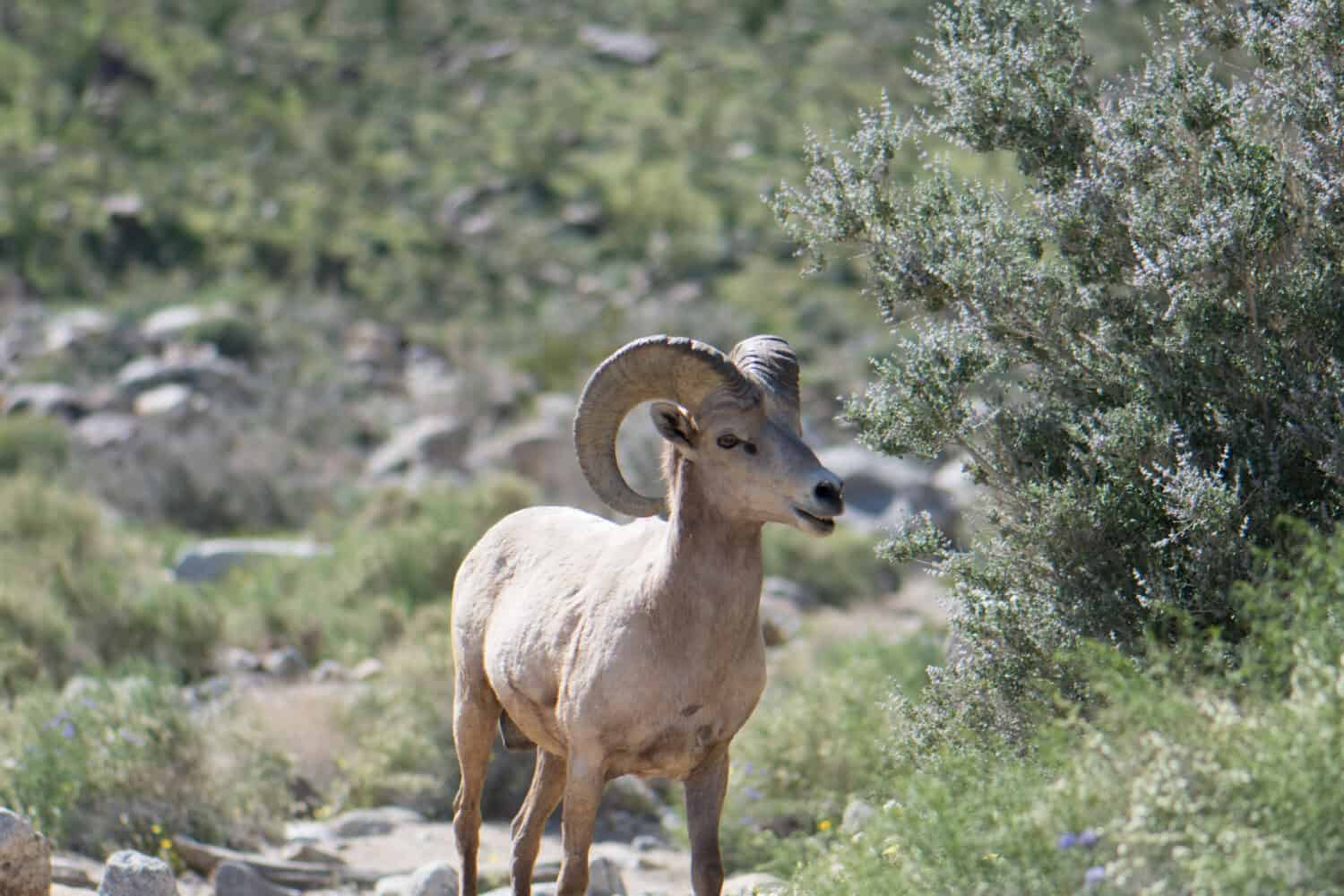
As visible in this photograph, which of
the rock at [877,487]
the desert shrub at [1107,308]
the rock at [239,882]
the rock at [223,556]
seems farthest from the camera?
the rock at [877,487]

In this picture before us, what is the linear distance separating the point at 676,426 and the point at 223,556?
13.6 m

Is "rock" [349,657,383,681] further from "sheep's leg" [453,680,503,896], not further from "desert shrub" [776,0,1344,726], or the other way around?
"desert shrub" [776,0,1344,726]

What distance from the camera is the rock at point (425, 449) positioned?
23656mm

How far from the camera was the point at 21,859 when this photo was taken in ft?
20.4

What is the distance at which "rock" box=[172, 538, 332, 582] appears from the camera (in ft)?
57.5

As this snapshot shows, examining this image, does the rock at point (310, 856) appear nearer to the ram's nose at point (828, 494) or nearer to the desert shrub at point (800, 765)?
the desert shrub at point (800, 765)

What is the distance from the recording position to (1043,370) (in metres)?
6.46

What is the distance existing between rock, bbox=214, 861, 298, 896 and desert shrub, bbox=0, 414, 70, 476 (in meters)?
14.9

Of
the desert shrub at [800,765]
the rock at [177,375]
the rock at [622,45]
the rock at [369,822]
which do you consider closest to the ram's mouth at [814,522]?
the desert shrub at [800,765]

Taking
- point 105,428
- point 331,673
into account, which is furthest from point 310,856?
point 105,428

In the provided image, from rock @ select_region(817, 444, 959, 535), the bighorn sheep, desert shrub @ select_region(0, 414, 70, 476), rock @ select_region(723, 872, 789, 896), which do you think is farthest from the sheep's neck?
desert shrub @ select_region(0, 414, 70, 476)

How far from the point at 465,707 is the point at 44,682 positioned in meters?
6.37

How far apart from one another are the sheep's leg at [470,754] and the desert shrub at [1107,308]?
1844 millimetres

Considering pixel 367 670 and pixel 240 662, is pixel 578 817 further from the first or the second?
pixel 240 662
